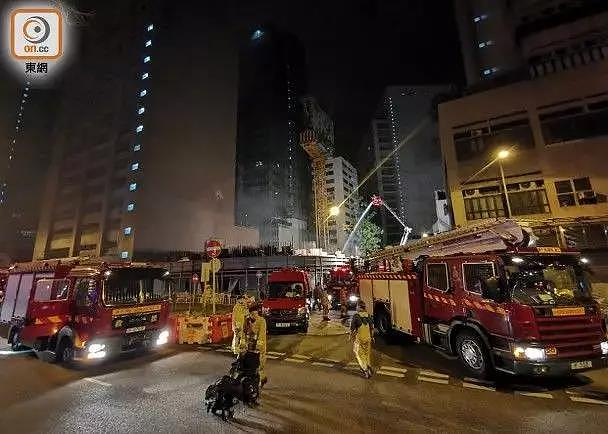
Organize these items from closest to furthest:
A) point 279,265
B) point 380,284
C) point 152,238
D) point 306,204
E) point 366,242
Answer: point 380,284 < point 279,265 < point 152,238 < point 366,242 < point 306,204

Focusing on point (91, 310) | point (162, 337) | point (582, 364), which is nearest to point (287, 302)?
point (162, 337)

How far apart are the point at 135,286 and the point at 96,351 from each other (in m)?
2.04

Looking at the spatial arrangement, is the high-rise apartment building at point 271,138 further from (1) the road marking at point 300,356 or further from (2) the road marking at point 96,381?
(2) the road marking at point 96,381

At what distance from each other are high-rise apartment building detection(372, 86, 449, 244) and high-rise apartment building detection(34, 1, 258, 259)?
1845 inches

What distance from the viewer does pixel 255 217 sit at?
9706 cm

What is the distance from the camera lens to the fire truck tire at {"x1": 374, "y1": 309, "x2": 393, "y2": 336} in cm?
1132

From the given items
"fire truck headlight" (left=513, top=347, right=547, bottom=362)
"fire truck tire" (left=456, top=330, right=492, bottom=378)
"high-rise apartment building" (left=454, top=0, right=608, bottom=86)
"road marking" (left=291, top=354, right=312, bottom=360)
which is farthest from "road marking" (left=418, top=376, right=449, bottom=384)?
"high-rise apartment building" (left=454, top=0, right=608, bottom=86)

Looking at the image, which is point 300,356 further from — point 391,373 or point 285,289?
point 285,289

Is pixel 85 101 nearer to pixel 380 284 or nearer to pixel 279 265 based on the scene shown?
pixel 279 265

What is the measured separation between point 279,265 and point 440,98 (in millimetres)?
23212

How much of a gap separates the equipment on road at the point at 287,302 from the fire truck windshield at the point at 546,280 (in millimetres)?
8500

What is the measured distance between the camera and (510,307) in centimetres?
655

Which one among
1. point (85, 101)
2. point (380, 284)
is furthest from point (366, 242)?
point (85, 101)

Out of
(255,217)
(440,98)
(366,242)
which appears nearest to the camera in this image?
(440,98)
